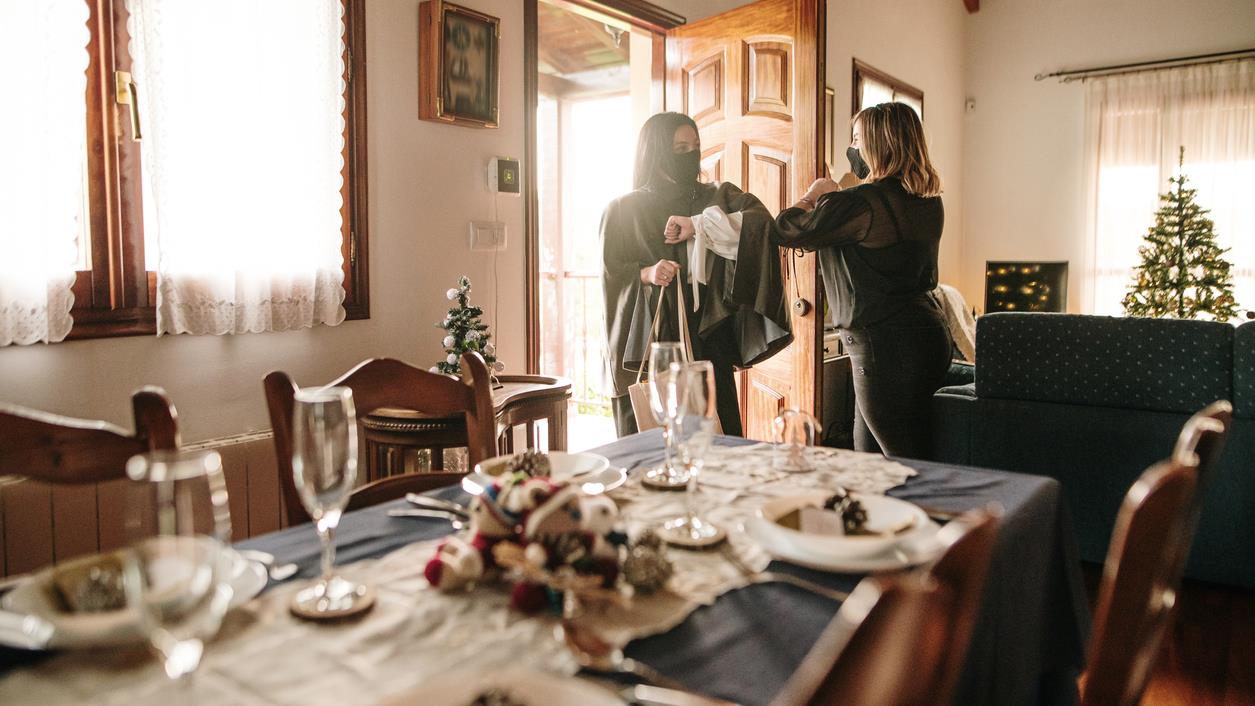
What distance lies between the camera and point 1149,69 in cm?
631

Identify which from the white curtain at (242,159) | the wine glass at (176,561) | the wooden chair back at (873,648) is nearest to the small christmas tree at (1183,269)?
the white curtain at (242,159)

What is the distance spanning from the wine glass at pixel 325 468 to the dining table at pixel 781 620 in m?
0.03

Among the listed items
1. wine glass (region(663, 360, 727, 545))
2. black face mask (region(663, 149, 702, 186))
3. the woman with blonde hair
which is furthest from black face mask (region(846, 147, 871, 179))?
wine glass (region(663, 360, 727, 545))

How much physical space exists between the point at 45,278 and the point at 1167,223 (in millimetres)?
6589

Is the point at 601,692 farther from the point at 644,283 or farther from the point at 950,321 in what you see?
the point at 950,321

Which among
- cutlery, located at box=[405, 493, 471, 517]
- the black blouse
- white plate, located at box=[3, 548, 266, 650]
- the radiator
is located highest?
the black blouse

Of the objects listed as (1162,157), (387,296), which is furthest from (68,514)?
(1162,157)

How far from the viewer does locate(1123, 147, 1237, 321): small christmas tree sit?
580cm

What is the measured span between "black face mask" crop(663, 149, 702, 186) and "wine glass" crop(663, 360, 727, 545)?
183 cm

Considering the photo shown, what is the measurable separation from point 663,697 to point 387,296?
2151 millimetres

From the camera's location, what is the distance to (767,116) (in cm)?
355

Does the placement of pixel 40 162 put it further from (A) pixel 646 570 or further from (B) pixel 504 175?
(A) pixel 646 570

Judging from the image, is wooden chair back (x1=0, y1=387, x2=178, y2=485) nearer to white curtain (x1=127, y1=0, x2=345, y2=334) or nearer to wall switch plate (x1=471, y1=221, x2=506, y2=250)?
white curtain (x1=127, y1=0, x2=345, y2=334)

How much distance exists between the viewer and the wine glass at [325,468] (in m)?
0.79
